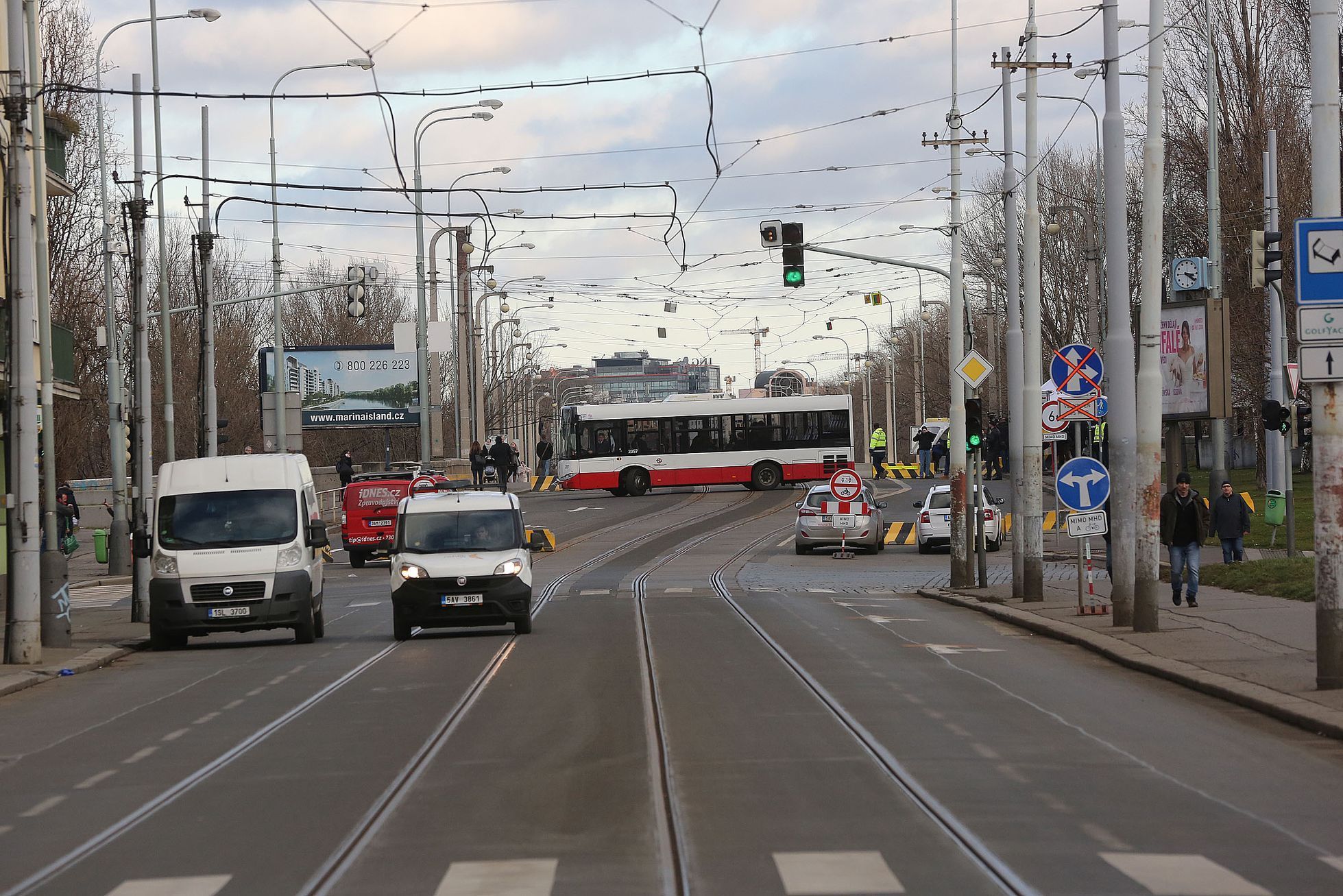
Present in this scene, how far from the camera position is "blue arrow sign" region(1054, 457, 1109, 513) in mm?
21031

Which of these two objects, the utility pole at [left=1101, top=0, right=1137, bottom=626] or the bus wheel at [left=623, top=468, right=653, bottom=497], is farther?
the bus wheel at [left=623, top=468, right=653, bottom=497]

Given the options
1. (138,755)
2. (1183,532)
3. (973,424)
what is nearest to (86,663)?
(138,755)

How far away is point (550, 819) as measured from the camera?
28.4 ft

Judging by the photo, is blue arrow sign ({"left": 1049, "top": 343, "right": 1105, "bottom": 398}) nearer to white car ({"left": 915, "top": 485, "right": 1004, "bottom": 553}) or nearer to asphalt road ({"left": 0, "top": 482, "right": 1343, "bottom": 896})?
asphalt road ({"left": 0, "top": 482, "right": 1343, "bottom": 896})

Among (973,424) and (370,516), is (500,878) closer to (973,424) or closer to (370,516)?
(973,424)

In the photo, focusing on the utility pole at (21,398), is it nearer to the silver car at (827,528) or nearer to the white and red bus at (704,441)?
the silver car at (827,528)

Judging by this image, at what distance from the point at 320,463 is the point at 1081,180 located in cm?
4444

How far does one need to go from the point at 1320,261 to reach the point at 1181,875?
25.5ft

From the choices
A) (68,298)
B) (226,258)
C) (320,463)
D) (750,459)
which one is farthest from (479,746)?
(320,463)

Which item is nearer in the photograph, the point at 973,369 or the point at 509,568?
the point at 509,568

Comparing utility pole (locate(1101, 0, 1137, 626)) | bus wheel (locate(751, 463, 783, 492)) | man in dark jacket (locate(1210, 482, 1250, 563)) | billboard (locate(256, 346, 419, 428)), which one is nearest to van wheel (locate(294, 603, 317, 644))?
utility pole (locate(1101, 0, 1137, 626))

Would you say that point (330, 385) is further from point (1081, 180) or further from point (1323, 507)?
point (1323, 507)

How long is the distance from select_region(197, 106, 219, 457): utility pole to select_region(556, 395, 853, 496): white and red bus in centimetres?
2458

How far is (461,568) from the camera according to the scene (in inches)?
838
